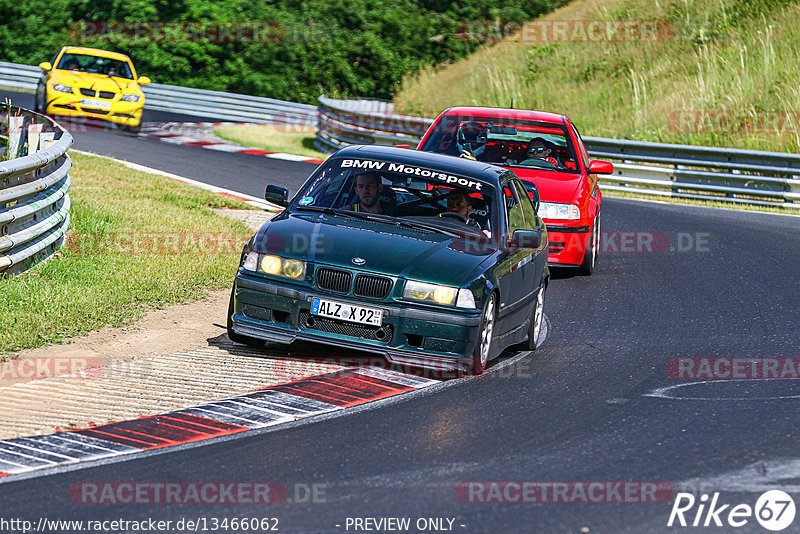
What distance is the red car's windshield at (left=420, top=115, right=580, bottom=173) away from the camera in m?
13.1

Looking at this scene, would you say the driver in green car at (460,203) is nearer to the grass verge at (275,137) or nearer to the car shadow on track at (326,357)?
the car shadow on track at (326,357)

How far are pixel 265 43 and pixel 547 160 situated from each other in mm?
31757

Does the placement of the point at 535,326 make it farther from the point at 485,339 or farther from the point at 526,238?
the point at 485,339

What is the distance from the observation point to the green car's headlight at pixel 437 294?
7.85 m

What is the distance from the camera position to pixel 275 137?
30.6 m

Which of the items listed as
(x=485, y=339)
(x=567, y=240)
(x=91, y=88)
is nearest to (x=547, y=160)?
(x=567, y=240)

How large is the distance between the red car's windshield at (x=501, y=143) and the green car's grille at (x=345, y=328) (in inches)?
211

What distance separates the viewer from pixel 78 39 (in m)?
42.8

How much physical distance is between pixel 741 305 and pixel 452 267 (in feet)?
15.2

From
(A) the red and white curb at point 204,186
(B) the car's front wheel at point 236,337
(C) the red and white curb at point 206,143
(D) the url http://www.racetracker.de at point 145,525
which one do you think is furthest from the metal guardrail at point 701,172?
(D) the url http://www.racetracker.de at point 145,525

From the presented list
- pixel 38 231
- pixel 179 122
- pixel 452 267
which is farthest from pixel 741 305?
pixel 179 122

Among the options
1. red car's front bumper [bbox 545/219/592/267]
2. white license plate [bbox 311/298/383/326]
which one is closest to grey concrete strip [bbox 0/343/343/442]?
white license plate [bbox 311/298/383/326]

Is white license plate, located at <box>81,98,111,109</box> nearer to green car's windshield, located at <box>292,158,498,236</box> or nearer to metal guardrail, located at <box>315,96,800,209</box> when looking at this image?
metal guardrail, located at <box>315,96,800,209</box>

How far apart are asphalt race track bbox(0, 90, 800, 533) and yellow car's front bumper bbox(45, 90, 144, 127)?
625 inches
